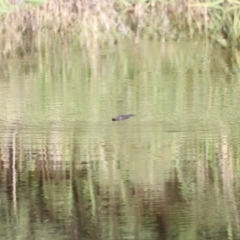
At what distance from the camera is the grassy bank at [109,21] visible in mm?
6266

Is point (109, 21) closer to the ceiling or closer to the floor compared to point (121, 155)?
closer to the ceiling

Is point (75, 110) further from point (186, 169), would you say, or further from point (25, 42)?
point (25, 42)

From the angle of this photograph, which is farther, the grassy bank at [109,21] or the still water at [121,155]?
the grassy bank at [109,21]

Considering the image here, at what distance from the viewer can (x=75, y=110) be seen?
3.93m

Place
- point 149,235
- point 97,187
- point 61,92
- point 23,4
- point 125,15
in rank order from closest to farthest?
point 149,235
point 97,187
point 61,92
point 23,4
point 125,15

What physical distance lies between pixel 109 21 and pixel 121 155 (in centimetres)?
340

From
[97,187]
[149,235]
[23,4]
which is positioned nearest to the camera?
[149,235]

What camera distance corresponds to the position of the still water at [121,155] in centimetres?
256

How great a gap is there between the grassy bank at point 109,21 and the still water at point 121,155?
46.4 inches

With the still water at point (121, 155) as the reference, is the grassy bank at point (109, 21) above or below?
above

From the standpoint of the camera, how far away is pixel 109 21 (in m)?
6.50

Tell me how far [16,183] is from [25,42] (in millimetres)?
3614

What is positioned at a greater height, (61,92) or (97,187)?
(61,92)

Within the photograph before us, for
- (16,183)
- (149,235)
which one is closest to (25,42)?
(16,183)
